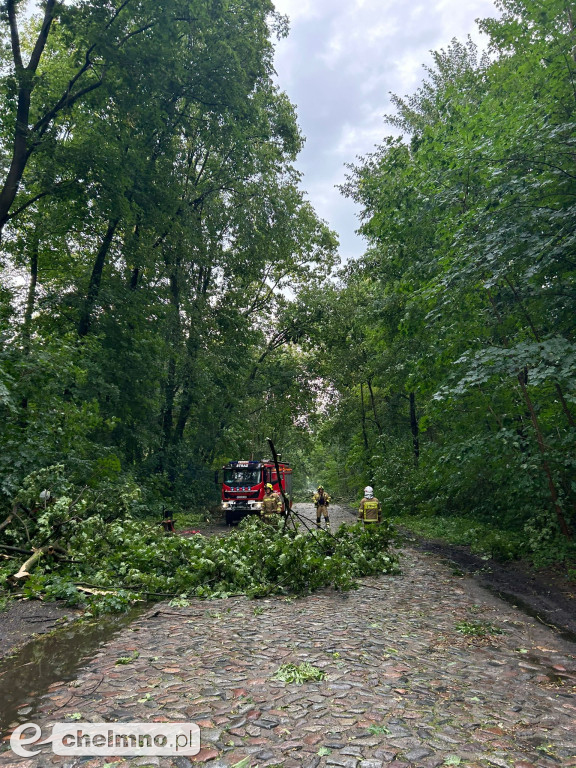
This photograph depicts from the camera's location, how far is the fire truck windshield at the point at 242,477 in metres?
22.5

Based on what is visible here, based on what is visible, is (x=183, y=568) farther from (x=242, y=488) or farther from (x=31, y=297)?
(x=31, y=297)

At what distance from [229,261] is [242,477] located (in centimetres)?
1121

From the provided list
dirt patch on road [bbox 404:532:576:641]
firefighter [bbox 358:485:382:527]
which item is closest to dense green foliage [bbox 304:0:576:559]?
dirt patch on road [bbox 404:532:576:641]

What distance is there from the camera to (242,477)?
22.6 meters

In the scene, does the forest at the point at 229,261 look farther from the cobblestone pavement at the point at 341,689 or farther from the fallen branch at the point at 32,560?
the cobblestone pavement at the point at 341,689

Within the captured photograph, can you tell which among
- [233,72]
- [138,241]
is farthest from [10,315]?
[233,72]

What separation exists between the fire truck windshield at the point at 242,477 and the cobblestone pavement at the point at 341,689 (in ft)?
49.0

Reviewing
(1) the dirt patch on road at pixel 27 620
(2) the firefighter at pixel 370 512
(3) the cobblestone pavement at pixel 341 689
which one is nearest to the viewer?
(3) the cobblestone pavement at pixel 341 689

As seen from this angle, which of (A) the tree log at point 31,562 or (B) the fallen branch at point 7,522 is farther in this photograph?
(B) the fallen branch at point 7,522

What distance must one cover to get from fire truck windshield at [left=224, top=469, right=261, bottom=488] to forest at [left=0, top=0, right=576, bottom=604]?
3.41 m

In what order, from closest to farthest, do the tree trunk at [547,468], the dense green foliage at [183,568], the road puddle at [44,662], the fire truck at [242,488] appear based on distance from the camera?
the road puddle at [44,662]
the dense green foliage at [183,568]
the tree trunk at [547,468]
the fire truck at [242,488]

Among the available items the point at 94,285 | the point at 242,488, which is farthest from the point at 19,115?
the point at 242,488

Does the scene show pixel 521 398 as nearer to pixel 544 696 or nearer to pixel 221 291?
pixel 544 696

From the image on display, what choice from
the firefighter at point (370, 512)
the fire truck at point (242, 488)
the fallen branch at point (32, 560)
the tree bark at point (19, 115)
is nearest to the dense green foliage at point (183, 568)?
the fallen branch at point (32, 560)
